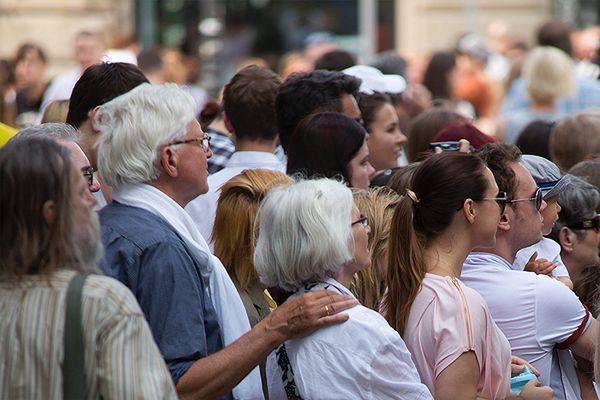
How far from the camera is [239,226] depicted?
4512 millimetres

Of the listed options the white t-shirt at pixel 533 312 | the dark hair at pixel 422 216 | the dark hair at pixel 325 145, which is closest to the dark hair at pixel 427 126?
the dark hair at pixel 325 145

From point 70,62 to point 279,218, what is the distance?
539 inches

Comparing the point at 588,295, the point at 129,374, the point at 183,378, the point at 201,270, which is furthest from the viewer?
the point at 588,295

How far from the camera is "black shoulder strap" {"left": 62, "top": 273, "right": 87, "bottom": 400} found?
2885 mm

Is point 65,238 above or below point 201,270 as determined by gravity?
above

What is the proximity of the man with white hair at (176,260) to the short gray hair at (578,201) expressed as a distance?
1985mm

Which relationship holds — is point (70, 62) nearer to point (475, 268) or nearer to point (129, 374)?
point (475, 268)

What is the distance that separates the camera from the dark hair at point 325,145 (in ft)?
17.7

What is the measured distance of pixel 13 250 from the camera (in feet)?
9.71

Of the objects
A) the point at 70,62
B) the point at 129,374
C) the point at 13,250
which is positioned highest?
the point at 13,250

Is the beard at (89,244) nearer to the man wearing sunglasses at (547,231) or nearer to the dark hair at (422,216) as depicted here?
the dark hair at (422,216)

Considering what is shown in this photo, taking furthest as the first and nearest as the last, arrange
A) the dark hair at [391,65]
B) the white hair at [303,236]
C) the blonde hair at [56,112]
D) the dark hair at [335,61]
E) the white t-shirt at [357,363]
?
1. the dark hair at [391,65]
2. the dark hair at [335,61]
3. the blonde hair at [56,112]
4. the white hair at [303,236]
5. the white t-shirt at [357,363]

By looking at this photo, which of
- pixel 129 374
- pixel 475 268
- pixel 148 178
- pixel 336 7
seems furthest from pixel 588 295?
pixel 336 7

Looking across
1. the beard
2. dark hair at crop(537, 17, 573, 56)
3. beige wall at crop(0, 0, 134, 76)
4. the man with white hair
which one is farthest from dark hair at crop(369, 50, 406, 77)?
beige wall at crop(0, 0, 134, 76)
